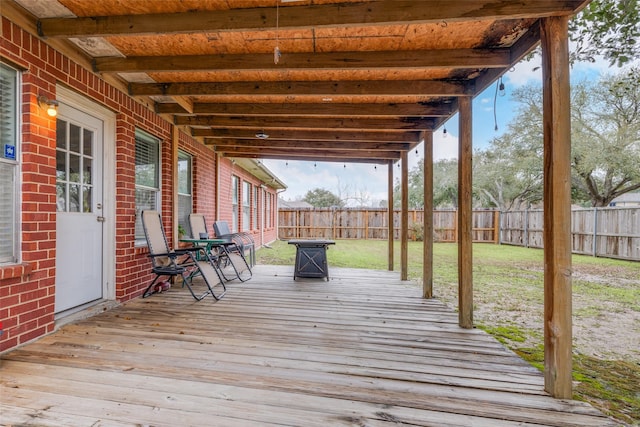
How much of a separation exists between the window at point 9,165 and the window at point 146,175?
1.58 metres

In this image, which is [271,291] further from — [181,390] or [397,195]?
[397,195]

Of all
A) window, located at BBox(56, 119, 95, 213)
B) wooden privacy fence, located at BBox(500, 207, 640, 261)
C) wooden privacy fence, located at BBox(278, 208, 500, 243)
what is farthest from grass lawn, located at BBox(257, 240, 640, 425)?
wooden privacy fence, located at BBox(278, 208, 500, 243)

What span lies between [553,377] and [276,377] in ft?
5.68

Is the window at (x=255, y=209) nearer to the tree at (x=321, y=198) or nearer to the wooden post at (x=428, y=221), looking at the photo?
the wooden post at (x=428, y=221)

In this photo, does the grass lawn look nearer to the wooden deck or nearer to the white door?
the wooden deck

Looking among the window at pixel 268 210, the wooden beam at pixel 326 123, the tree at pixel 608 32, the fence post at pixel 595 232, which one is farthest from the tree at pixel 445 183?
the tree at pixel 608 32

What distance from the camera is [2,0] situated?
2068 mm

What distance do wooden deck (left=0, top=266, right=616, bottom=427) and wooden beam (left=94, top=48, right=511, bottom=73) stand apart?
93.7 inches

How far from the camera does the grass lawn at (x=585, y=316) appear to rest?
79.0 inches

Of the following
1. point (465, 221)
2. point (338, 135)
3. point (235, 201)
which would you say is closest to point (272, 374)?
point (465, 221)

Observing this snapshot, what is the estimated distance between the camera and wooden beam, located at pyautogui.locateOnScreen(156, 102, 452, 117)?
11.7 ft

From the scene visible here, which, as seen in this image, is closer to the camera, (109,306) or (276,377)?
(276,377)

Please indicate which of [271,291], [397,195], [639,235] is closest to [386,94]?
[271,291]

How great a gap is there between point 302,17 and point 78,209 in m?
2.87
